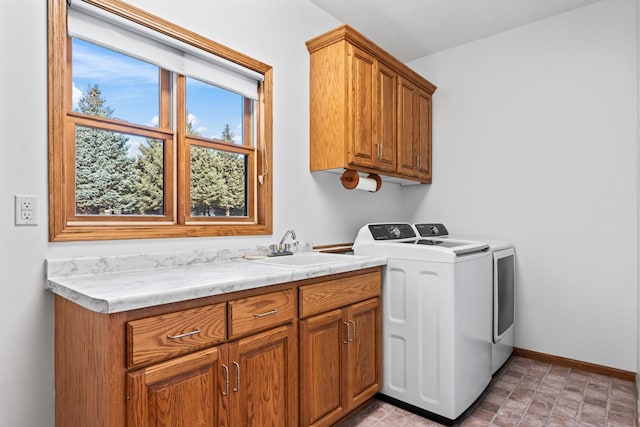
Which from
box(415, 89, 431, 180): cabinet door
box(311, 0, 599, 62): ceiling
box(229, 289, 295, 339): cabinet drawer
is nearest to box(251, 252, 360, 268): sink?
box(229, 289, 295, 339): cabinet drawer

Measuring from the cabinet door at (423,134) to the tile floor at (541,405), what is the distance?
1775 millimetres

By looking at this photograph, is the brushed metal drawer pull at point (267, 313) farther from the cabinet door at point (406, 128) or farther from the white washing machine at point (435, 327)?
the cabinet door at point (406, 128)

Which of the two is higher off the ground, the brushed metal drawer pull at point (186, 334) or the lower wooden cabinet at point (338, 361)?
the brushed metal drawer pull at point (186, 334)

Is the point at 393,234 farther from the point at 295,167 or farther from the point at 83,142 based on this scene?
the point at 83,142

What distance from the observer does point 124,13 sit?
5.54 ft

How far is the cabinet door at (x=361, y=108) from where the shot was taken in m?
2.47

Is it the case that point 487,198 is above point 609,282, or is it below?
above

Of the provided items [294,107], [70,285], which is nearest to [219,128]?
[294,107]

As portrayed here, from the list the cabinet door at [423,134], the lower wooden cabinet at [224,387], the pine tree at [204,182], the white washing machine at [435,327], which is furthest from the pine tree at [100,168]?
the cabinet door at [423,134]

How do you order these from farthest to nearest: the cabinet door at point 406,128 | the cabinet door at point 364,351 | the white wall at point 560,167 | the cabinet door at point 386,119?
the cabinet door at point 406,128 → the cabinet door at point 386,119 → the white wall at point 560,167 → the cabinet door at point 364,351

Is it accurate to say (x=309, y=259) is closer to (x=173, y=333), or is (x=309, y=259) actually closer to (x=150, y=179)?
(x=150, y=179)

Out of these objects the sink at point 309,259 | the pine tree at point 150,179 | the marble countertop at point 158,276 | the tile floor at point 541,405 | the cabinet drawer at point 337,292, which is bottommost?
the tile floor at point 541,405

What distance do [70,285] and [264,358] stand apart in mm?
794

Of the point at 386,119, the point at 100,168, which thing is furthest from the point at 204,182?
the point at 386,119
